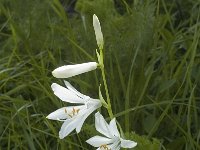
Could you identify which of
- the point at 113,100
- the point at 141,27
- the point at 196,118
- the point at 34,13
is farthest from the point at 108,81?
the point at 34,13

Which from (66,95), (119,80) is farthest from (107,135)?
(119,80)

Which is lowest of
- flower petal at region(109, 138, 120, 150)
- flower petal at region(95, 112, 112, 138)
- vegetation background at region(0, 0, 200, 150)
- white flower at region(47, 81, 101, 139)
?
vegetation background at region(0, 0, 200, 150)

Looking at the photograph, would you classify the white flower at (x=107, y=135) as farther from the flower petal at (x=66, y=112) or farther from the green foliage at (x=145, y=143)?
the green foliage at (x=145, y=143)

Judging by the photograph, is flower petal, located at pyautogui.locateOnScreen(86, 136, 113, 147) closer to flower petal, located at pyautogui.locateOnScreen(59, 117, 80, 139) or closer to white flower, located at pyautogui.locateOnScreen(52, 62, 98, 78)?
flower petal, located at pyautogui.locateOnScreen(59, 117, 80, 139)

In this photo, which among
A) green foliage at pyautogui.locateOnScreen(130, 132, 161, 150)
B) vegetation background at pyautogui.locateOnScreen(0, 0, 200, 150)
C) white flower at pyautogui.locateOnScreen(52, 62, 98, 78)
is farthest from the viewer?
vegetation background at pyautogui.locateOnScreen(0, 0, 200, 150)

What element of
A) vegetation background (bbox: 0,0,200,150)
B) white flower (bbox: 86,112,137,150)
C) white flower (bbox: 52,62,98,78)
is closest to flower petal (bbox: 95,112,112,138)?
white flower (bbox: 86,112,137,150)

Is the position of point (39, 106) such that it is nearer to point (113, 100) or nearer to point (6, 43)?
point (113, 100)

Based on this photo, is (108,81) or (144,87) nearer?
(144,87)

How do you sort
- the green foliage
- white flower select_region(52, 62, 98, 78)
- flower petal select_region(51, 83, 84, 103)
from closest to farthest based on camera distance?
white flower select_region(52, 62, 98, 78) < flower petal select_region(51, 83, 84, 103) < the green foliage
